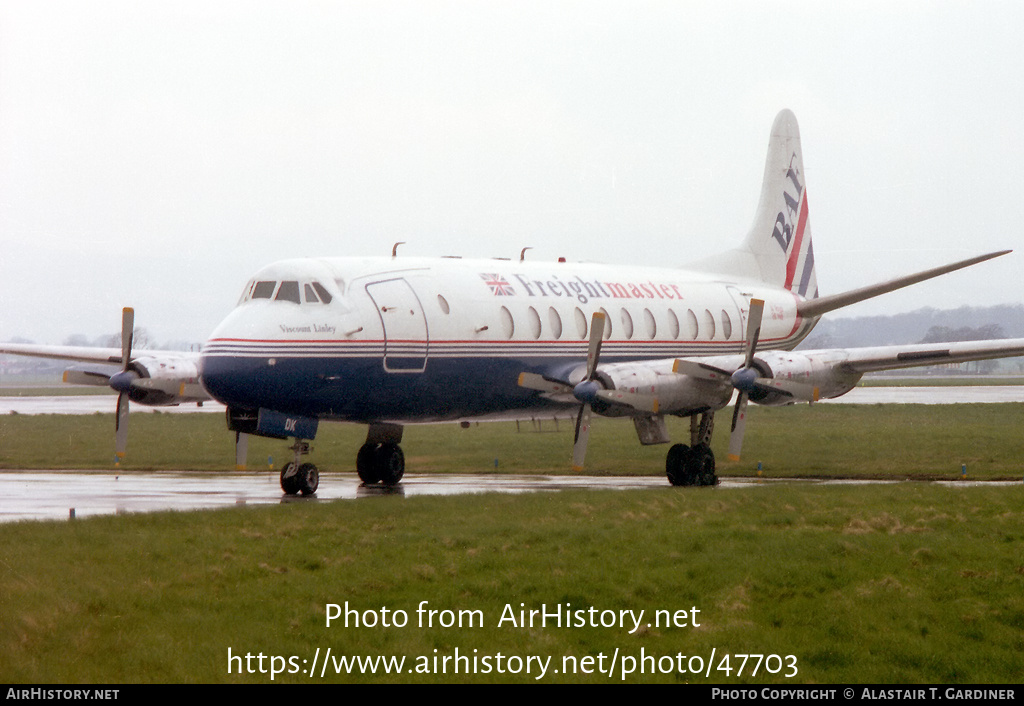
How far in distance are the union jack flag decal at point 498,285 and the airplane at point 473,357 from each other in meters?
0.04

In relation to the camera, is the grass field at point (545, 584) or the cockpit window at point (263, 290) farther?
the cockpit window at point (263, 290)

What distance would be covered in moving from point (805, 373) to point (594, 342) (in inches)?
173

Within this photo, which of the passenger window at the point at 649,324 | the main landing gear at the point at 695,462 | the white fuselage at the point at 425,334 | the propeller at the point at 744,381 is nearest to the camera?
the white fuselage at the point at 425,334

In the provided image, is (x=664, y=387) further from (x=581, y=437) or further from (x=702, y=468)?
(x=702, y=468)

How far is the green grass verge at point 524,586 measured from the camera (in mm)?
13375

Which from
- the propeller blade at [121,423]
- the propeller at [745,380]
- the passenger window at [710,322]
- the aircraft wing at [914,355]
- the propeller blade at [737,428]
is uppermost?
the passenger window at [710,322]

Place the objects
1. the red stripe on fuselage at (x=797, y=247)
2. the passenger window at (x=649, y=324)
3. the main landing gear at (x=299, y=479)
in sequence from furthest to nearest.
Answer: the red stripe on fuselage at (x=797, y=247) → the passenger window at (x=649, y=324) → the main landing gear at (x=299, y=479)

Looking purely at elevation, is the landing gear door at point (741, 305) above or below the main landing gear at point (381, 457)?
above

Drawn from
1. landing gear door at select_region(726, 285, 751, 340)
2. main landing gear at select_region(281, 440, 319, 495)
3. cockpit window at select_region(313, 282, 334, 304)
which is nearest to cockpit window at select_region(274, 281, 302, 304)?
cockpit window at select_region(313, 282, 334, 304)

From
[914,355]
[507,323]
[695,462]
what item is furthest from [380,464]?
[914,355]

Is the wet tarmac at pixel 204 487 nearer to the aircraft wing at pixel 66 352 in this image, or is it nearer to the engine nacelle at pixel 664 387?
the engine nacelle at pixel 664 387

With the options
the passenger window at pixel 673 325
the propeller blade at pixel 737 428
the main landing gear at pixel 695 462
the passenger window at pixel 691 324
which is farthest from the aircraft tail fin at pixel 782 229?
the propeller blade at pixel 737 428

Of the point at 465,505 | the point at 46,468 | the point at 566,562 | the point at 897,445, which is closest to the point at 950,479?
the point at 897,445

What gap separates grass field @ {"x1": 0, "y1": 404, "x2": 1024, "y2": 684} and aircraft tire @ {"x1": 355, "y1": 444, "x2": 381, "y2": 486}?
19.0 feet
